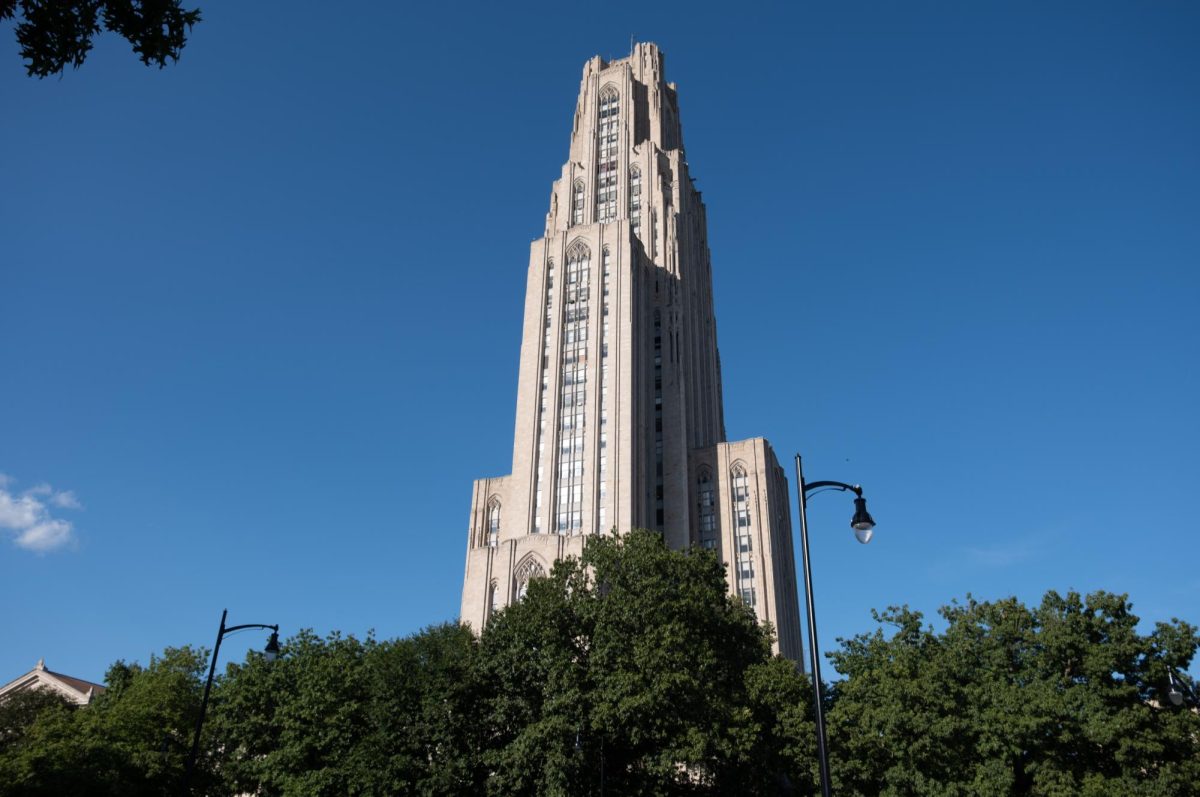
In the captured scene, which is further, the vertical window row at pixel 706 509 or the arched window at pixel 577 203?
the arched window at pixel 577 203

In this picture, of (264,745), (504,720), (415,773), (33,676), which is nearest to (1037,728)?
(504,720)

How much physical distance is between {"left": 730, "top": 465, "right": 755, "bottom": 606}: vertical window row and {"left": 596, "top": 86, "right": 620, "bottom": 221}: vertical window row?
3716 cm

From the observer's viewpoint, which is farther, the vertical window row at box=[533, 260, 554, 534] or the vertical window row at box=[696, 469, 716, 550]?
the vertical window row at box=[696, 469, 716, 550]

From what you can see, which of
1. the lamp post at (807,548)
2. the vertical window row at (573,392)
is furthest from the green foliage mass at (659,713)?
the vertical window row at (573,392)

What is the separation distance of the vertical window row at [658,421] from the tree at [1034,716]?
4489 cm

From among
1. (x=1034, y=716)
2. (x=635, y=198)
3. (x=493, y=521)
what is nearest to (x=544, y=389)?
(x=493, y=521)

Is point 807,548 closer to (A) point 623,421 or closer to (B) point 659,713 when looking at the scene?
(B) point 659,713

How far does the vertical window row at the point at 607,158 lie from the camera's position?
340 ft

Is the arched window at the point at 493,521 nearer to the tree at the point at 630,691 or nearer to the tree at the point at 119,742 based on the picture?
the tree at the point at 119,742

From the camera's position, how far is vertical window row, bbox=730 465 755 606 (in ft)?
262

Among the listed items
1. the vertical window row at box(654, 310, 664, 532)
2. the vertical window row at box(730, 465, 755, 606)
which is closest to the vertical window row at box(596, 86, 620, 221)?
the vertical window row at box(654, 310, 664, 532)

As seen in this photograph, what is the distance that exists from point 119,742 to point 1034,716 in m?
45.2

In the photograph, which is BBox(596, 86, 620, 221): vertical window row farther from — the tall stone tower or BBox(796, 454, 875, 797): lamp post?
BBox(796, 454, 875, 797): lamp post

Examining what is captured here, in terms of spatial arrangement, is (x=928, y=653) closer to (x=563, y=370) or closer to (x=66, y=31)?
(x=66, y=31)
